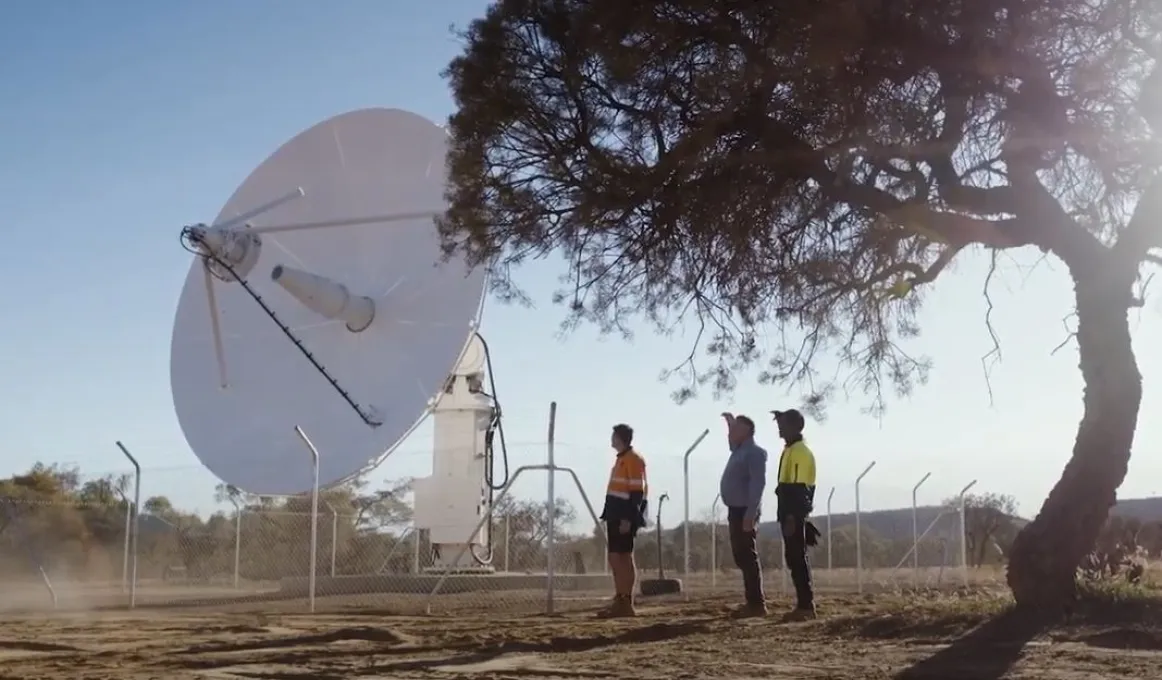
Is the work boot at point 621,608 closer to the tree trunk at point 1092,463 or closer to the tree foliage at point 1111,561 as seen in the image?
the tree trunk at point 1092,463

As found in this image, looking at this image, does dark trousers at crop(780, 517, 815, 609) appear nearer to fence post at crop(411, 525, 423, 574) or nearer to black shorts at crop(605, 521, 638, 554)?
black shorts at crop(605, 521, 638, 554)

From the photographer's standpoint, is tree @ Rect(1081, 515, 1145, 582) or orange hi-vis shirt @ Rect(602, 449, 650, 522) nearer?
tree @ Rect(1081, 515, 1145, 582)

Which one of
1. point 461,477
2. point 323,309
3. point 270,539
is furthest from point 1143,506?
point 323,309

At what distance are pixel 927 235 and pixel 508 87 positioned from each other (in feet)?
9.60

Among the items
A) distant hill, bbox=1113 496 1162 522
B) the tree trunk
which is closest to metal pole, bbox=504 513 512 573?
the tree trunk

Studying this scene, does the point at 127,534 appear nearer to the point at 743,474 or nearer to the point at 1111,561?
the point at 743,474

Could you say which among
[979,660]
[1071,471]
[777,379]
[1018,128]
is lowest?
[979,660]

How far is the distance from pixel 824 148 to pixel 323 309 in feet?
29.1

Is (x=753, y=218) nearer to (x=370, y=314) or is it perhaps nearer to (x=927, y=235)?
(x=927, y=235)

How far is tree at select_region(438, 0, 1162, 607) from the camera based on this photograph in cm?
724

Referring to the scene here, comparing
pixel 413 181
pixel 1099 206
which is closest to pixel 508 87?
pixel 1099 206

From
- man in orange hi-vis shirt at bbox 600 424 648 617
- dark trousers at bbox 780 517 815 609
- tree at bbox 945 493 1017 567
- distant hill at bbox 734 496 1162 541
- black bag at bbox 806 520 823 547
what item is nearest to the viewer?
dark trousers at bbox 780 517 815 609

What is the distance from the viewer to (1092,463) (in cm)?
784

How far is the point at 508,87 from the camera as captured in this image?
7926 millimetres
